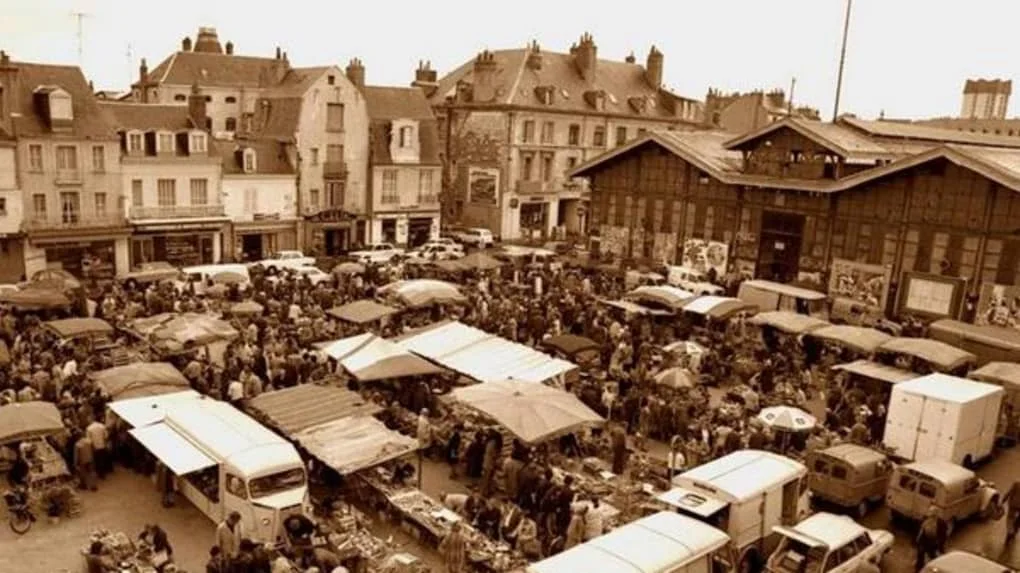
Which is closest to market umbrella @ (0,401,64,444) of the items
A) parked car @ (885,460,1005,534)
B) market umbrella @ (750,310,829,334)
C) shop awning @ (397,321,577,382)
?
shop awning @ (397,321,577,382)

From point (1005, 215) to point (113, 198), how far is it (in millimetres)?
37503

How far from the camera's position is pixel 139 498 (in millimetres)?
16969

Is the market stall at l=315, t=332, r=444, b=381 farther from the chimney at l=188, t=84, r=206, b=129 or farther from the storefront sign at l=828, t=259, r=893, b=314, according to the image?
the chimney at l=188, t=84, r=206, b=129

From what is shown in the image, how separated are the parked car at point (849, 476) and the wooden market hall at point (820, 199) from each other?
16.1 m

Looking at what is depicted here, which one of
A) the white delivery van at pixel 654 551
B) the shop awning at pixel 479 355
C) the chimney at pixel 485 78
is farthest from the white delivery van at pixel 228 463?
the chimney at pixel 485 78

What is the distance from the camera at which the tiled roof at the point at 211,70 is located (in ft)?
194

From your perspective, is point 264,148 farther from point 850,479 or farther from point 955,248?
point 850,479

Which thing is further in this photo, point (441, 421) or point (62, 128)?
point (62, 128)

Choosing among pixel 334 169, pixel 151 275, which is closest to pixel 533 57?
pixel 334 169

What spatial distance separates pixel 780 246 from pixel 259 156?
27443 millimetres

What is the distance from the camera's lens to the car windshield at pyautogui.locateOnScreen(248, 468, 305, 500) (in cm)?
1470

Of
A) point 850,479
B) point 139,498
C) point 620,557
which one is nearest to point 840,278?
point 850,479

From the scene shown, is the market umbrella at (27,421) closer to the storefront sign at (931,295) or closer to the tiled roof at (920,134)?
the storefront sign at (931,295)

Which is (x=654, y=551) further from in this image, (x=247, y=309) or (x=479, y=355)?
(x=247, y=309)
